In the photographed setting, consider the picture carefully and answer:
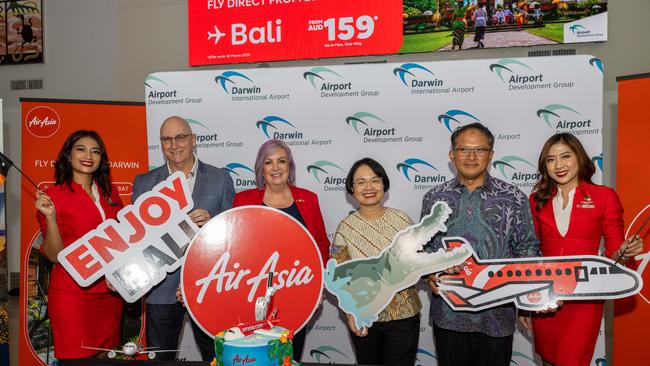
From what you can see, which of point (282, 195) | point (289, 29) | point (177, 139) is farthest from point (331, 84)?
point (289, 29)

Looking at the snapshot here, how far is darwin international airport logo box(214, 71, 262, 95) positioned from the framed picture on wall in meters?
3.52

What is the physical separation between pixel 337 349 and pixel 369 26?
2.85m

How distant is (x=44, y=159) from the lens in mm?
3688

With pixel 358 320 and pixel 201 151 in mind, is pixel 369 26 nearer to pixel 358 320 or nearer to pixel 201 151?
pixel 201 151

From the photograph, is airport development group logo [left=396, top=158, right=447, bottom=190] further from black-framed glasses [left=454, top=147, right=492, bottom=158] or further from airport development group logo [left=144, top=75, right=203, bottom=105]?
airport development group logo [left=144, top=75, right=203, bottom=105]

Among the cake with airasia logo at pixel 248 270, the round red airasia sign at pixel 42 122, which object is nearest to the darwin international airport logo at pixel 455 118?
the cake with airasia logo at pixel 248 270

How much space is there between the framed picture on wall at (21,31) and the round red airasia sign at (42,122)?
273cm

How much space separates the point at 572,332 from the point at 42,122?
11.1 feet

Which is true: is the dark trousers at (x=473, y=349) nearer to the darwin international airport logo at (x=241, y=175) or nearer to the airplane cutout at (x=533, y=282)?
the airplane cutout at (x=533, y=282)

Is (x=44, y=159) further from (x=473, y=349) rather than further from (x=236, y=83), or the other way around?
(x=473, y=349)

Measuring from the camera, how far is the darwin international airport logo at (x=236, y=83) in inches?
138

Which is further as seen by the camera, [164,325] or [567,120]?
[567,120]

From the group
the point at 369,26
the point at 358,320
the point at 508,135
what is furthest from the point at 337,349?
the point at 369,26

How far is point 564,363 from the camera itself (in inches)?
97.8
